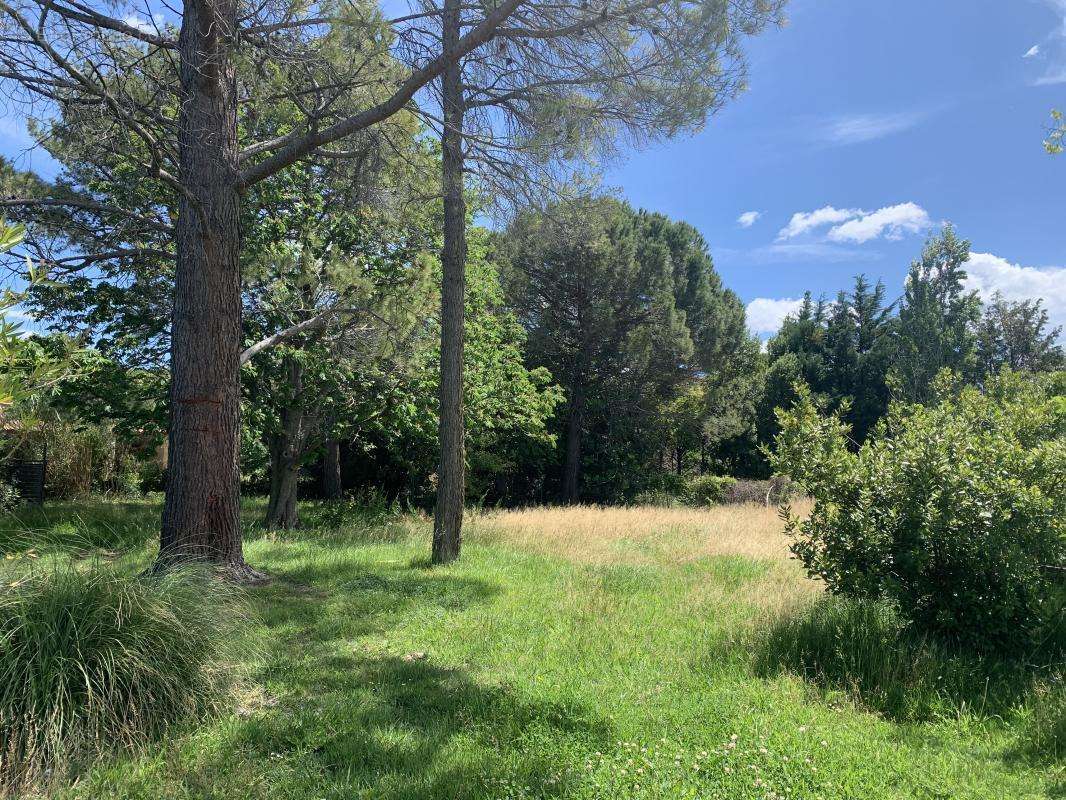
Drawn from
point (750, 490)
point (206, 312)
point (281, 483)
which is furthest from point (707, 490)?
point (206, 312)

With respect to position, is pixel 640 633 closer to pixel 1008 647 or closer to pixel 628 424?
pixel 1008 647

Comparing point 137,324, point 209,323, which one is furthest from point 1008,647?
point 137,324

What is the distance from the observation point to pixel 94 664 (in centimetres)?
313

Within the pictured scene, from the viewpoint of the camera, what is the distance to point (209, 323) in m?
5.84

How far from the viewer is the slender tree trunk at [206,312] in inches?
225

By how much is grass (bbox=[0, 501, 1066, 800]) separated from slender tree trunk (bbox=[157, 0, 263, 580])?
931 mm

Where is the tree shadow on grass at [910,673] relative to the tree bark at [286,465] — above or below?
below

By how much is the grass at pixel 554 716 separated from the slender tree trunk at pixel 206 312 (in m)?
0.93

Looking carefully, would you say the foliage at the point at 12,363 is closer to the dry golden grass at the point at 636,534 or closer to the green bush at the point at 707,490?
the dry golden grass at the point at 636,534

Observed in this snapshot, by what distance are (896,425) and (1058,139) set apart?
12.2 feet

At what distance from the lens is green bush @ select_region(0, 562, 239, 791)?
2.86 metres

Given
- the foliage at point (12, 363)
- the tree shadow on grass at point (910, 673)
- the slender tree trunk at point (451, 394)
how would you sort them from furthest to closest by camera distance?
the slender tree trunk at point (451, 394) < the tree shadow on grass at point (910, 673) < the foliage at point (12, 363)

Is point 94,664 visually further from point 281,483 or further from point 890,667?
point 281,483

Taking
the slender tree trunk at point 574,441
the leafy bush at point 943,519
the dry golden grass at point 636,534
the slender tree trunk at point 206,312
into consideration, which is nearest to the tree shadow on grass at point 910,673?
the leafy bush at point 943,519
